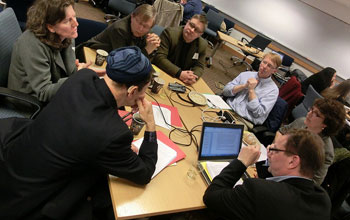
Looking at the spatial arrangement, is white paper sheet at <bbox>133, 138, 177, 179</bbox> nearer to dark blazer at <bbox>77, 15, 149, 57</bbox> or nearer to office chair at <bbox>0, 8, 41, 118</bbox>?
office chair at <bbox>0, 8, 41, 118</bbox>

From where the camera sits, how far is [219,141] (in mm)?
1525

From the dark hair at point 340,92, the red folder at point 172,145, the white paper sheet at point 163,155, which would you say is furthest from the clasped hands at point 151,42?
the dark hair at point 340,92

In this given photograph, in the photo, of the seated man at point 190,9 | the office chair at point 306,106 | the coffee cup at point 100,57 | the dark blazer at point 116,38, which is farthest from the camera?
the seated man at point 190,9

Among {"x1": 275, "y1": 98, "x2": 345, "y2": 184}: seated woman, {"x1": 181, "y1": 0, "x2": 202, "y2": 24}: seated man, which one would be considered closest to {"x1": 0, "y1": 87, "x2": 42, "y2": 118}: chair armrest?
{"x1": 275, "y1": 98, "x2": 345, "y2": 184}: seated woman

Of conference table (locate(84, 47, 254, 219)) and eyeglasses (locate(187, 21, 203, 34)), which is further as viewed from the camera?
eyeglasses (locate(187, 21, 203, 34))

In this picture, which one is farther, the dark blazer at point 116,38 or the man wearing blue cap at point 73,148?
the dark blazer at point 116,38

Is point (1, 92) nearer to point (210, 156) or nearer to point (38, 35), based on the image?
point (38, 35)

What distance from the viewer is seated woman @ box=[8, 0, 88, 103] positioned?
1.49 metres

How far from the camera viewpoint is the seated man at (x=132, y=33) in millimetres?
2160

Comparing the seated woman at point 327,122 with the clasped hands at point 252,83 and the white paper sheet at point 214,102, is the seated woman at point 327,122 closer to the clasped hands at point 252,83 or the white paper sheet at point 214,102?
the clasped hands at point 252,83

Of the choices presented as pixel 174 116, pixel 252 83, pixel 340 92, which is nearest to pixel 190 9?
pixel 340 92

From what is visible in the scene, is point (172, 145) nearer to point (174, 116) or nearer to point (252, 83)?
point (174, 116)

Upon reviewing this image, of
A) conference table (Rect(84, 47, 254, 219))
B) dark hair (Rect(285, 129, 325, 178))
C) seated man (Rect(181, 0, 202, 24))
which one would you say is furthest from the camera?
seated man (Rect(181, 0, 202, 24))

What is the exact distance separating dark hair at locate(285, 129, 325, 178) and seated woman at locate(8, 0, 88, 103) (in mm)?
1525
